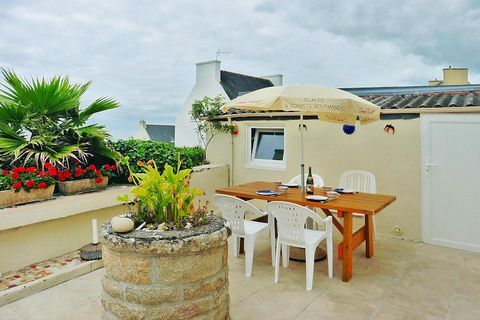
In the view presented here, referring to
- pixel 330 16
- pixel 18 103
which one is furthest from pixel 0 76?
pixel 330 16

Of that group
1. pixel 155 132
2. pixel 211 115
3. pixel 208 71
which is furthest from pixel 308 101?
pixel 155 132

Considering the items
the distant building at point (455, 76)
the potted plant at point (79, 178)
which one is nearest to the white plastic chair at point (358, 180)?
the potted plant at point (79, 178)

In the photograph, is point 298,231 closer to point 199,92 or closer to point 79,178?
point 79,178

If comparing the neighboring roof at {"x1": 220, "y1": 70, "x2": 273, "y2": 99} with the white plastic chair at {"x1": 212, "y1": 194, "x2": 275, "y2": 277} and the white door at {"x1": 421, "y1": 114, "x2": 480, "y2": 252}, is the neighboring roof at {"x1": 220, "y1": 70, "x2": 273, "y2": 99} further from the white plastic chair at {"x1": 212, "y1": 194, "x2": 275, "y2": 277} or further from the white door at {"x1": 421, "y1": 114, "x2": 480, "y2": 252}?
the white plastic chair at {"x1": 212, "y1": 194, "x2": 275, "y2": 277}

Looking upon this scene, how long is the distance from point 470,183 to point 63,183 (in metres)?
6.20

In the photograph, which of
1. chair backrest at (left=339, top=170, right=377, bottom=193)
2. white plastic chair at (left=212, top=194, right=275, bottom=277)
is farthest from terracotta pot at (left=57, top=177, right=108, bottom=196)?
chair backrest at (left=339, top=170, right=377, bottom=193)

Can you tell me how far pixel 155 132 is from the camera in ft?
59.9

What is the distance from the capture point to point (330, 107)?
419cm

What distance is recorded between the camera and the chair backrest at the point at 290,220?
3742 millimetres

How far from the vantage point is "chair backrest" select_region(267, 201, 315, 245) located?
12.3ft

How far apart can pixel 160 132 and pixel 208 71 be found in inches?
227

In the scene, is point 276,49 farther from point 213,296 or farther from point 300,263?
point 213,296

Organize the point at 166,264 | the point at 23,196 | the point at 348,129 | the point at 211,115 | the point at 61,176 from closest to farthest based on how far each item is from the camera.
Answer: the point at 166,264, the point at 23,196, the point at 61,176, the point at 348,129, the point at 211,115

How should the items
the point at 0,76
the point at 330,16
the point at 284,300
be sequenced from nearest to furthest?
the point at 284,300
the point at 0,76
the point at 330,16
